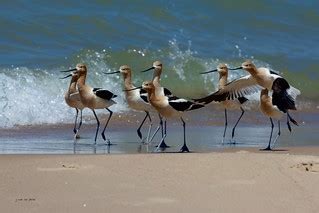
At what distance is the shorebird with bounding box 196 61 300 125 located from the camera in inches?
453

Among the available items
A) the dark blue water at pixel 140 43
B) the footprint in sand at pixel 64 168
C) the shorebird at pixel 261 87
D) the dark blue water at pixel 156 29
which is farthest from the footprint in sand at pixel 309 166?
the dark blue water at pixel 156 29

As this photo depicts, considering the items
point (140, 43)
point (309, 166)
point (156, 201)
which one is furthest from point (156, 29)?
point (156, 201)

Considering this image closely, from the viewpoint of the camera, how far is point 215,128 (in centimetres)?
1390

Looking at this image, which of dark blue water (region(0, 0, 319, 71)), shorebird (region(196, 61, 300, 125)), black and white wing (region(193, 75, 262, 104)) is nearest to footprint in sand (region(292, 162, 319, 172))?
shorebird (region(196, 61, 300, 125))

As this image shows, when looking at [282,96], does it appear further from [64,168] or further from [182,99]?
[64,168]

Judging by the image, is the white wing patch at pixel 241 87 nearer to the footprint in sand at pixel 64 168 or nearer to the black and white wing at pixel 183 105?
the black and white wing at pixel 183 105

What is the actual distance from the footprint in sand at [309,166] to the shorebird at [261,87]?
2.63m

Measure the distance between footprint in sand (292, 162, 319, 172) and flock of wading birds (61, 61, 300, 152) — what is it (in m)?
2.17

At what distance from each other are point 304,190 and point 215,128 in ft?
19.8

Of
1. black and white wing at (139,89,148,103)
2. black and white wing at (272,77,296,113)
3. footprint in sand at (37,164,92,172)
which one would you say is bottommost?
footprint in sand at (37,164,92,172)

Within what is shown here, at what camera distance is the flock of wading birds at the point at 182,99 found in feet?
36.6

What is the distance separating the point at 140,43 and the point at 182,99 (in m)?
8.69

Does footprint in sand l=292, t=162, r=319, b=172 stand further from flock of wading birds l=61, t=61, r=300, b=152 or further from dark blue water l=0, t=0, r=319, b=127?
dark blue water l=0, t=0, r=319, b=127

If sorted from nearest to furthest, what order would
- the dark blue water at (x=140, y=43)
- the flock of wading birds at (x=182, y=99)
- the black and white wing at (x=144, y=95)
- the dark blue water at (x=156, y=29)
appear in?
the flock of wading birds at (x=182, y=99)
the black and white wing at (x=144, y=95)
the dark blue water at (x=140, y=43)
the dark blue water at (x=156, y=29)
